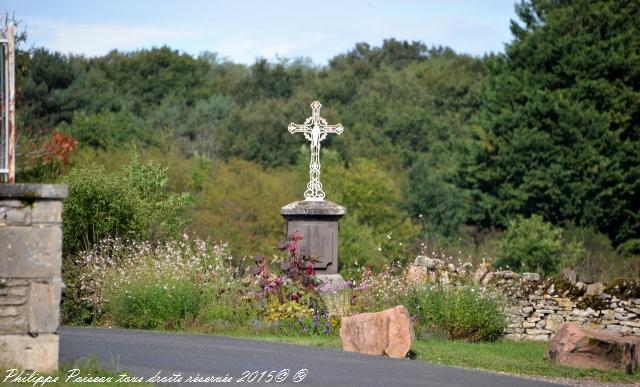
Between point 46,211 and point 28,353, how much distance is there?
138 centimetres

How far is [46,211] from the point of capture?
10.4 meters

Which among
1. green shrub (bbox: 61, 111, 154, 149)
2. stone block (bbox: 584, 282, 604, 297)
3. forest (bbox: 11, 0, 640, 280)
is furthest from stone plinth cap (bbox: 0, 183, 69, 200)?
green shrub (bbox: 61, 111, 154, 149)

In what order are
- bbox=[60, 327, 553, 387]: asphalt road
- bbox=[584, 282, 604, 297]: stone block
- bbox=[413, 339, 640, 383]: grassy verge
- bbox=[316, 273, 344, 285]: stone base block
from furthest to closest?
bbox=[584, 282, 604, 297]: stone block < bbox=[316, 273, 344, 285]: stone base block < bbox=[413, 339, 640, 383]: grassy verge < bbox=[60, 327, 553, 387]: asphalt road

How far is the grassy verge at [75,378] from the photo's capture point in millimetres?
9883

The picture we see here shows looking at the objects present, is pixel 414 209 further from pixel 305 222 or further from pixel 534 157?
pixel 305 222

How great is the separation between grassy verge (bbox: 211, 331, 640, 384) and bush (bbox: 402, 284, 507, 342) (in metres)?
0.27

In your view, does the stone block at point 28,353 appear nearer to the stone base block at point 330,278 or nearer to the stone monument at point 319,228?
the stone base block at point 330,278

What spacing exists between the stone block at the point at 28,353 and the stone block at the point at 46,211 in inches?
44.6

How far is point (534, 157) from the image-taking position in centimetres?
3916

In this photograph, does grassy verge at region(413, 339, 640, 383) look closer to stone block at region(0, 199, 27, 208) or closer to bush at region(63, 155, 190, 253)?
stone block at region(0, 199, 27, 208)

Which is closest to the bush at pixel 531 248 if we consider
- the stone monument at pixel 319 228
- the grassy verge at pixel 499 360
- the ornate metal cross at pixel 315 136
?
the ornate metal cross at pixel 315 136

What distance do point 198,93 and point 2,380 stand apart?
53.2 meters

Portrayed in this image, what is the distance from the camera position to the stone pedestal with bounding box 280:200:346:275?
18.1 m

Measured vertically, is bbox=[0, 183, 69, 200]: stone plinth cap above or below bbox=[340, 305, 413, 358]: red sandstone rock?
above
